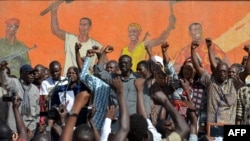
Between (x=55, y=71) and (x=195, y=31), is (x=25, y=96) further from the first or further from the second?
(x=195, y=31)

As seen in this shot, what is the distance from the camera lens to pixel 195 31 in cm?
1538

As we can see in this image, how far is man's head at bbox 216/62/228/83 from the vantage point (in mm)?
11266

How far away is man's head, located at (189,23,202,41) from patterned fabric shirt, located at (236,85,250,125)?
13.6ft

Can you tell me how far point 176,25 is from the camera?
1543 centimetres

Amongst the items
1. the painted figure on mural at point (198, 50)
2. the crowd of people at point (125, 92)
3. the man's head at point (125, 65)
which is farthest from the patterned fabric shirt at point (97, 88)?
Answer: the painted figure on mural at point (198, 50)

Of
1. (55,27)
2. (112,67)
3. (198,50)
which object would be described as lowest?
(112,67)

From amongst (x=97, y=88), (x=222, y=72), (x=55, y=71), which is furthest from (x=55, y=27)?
(x=222, y=72)

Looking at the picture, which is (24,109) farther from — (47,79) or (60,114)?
(60,114)

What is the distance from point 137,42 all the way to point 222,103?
14.0ft

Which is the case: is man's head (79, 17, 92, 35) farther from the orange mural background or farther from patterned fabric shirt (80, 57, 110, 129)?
patterned fabric shirt (80, 57, 110, 129)

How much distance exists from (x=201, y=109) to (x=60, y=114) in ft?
13.1

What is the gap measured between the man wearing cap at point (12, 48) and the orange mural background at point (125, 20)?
10 cm

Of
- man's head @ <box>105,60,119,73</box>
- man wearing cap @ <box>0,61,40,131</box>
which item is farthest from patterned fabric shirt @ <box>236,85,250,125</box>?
man wearing cap @ <box>0,61,40,131</box>

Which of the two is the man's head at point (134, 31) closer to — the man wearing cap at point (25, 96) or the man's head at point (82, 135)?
the man wearing cap at point (25, 96)
